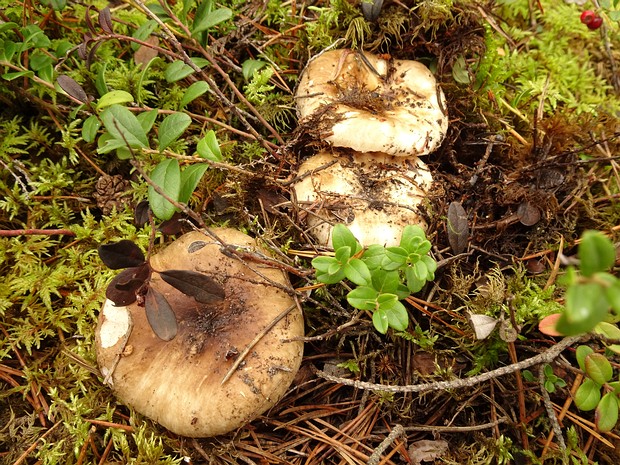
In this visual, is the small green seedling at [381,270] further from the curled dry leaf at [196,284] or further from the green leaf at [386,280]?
the curled dry leaf at [196,284]

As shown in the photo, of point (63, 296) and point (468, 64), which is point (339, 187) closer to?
point (468, 64)

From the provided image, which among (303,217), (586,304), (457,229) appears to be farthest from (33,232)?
(586,304)

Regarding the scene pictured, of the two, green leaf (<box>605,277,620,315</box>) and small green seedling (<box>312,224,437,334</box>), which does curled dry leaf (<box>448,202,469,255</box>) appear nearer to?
small green seedling (<box>312,224,437,334</box>)

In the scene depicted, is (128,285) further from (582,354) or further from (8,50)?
(582,354)

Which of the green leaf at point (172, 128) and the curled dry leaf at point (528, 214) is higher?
the green leaf at point (172, 128)

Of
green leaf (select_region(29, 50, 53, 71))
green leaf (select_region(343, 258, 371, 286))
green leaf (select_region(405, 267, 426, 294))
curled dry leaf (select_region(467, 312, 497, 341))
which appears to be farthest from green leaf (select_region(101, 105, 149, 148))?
curled dry leaf (select_region(467, 312, 497, 341))

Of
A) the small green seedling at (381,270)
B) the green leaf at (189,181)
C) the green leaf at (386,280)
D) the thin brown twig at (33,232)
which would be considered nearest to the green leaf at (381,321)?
the small green seedling at (381,270)

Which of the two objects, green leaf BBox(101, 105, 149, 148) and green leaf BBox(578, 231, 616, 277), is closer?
green leaf BBox(578, 231, 616, 277)
